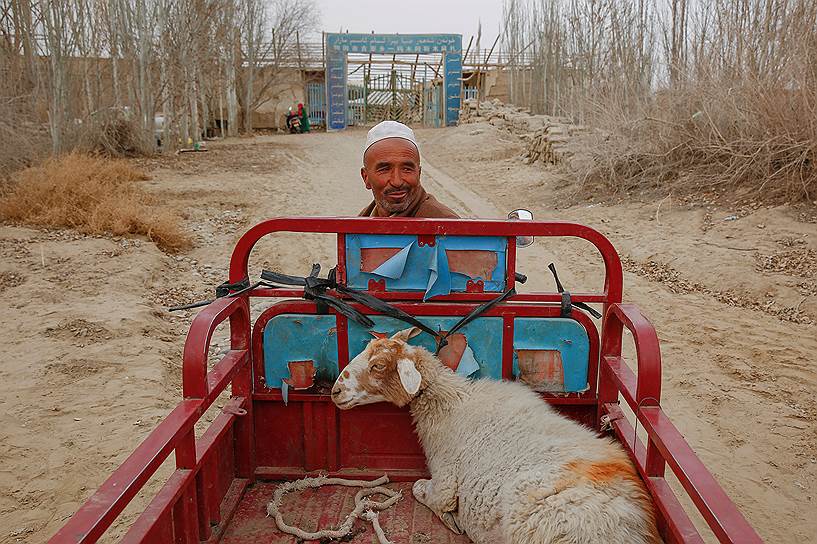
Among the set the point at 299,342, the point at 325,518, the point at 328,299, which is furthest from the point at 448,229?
the point at 325,518

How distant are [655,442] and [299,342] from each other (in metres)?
1.50

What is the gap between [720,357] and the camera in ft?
17.9

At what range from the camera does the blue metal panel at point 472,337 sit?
2812 mm

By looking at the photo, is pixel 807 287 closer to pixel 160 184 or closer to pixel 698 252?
pixel 698 252

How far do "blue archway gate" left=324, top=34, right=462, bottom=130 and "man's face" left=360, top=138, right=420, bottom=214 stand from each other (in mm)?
32447

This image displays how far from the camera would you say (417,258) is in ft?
9.12

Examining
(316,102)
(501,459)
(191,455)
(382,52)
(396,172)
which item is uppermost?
(382,52)

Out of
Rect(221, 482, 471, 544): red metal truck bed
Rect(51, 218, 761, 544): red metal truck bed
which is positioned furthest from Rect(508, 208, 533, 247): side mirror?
Rect(221, 482, 471, 544): red metal truck bed

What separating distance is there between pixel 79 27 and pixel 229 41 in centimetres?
1382

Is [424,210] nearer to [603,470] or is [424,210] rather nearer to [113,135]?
[603,470]

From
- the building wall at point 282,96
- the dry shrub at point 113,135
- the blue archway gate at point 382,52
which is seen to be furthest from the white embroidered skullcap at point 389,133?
the blue archway gate at point 382,52

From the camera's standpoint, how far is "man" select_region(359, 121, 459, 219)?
10.7ft

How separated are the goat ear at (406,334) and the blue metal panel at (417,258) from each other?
0.17 m

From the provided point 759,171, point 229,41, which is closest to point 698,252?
point 759,171
